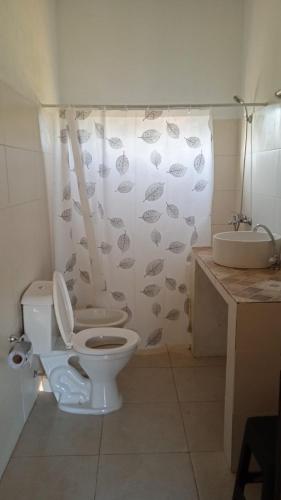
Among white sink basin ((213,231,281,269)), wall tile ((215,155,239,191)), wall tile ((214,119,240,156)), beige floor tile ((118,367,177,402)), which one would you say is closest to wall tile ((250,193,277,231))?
white sink basin ((213,231,281,269))

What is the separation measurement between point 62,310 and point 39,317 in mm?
172

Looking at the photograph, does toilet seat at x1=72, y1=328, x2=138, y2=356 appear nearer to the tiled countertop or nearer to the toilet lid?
the toilet lid

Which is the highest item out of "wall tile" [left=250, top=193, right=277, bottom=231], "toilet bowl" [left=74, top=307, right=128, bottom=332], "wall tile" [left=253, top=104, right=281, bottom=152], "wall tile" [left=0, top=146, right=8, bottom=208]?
"wall tile" [left=253, top=104, right=281, bottom=152]

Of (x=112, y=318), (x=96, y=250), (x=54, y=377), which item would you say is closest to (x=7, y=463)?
(x=54, y=377)

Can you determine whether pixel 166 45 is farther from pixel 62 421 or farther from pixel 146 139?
pixel 62 421

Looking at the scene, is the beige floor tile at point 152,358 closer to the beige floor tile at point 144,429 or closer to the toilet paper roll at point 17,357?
the beige floor tile at point 144,429

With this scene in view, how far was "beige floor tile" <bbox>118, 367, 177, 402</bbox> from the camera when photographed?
2.27m

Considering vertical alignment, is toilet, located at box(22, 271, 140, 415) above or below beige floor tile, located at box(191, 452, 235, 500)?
above

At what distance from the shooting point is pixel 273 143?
218 centimetres

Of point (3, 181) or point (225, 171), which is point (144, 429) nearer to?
point (3, 181)

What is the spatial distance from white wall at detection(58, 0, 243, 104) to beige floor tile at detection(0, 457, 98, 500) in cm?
242

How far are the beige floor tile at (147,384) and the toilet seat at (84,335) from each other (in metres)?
0.30

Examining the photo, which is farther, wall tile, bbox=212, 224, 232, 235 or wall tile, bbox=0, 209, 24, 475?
wall tile, bbox=212, 224, 232, 235

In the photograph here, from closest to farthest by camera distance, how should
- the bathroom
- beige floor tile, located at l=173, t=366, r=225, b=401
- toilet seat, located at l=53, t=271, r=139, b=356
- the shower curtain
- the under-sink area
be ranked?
the under-sink area → the bathroom → toilet seat, located at l=53, t=271, r=139, b=356 → beige floor tile, located at l=173, t=366, r=225, b=401 → the shower curtain
